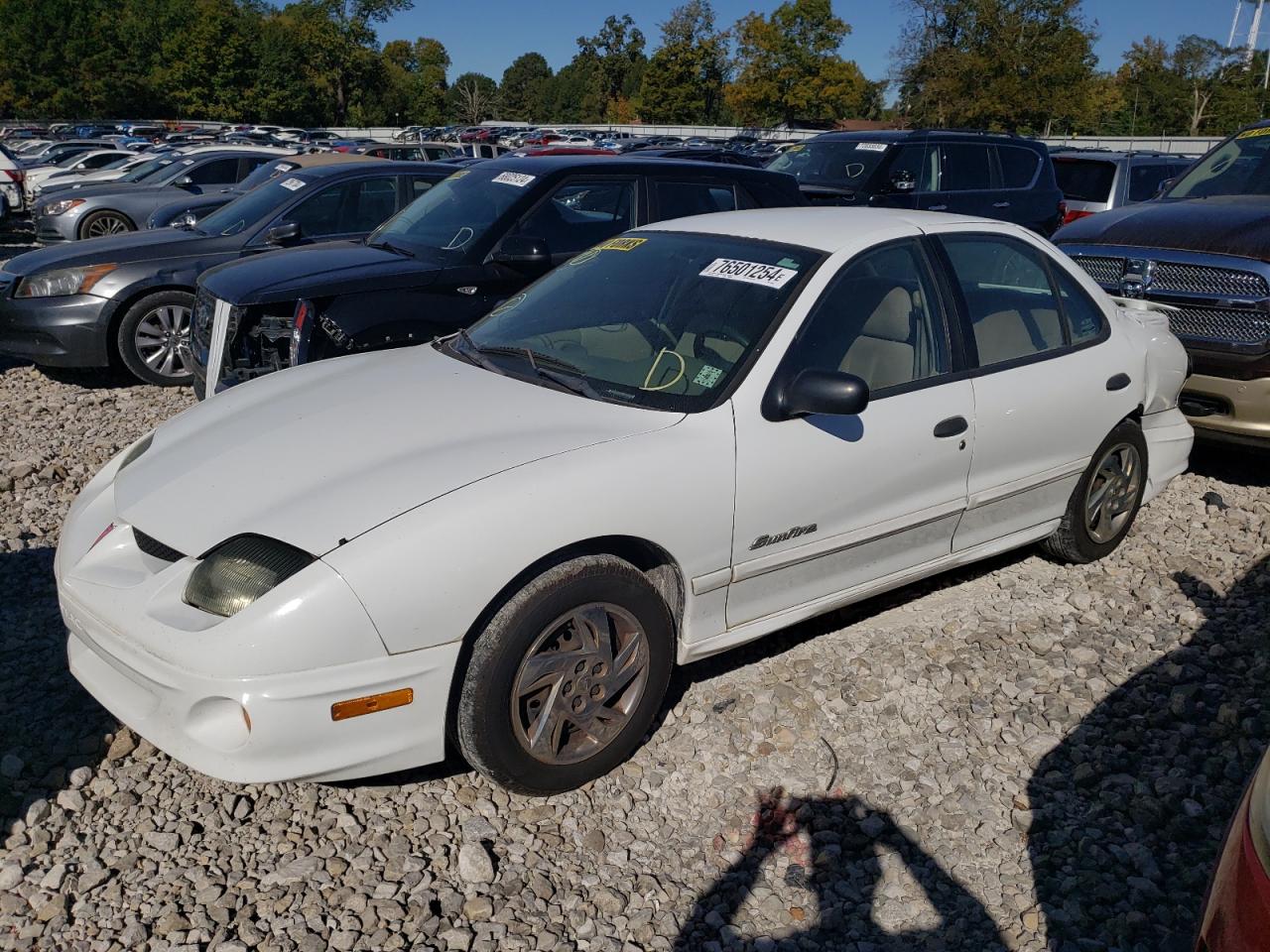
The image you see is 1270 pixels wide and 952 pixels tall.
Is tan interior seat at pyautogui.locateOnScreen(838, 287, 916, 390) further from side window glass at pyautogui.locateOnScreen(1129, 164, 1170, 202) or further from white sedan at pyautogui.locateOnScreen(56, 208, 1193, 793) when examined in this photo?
side window glass at pyautogui.locateOnScreen(1129, 164, 1170, 202)

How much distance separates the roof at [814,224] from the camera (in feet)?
13.0

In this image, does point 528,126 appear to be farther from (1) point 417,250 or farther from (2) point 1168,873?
(2) point 1168,873

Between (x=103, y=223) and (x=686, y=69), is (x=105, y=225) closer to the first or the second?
(x=103, y=223)

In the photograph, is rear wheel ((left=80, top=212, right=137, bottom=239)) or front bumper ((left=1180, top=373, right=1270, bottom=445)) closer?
front bumper ((left=1180, top=373, right=1270, bottom=445))

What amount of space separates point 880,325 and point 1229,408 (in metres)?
2.95

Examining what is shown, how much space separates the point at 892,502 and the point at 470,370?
159cm

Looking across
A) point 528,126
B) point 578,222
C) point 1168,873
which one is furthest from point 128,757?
point 528,126

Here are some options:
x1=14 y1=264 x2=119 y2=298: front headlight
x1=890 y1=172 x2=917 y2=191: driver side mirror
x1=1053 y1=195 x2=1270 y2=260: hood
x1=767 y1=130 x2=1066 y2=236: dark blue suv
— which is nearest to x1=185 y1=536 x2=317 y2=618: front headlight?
x1=1053 y1=195 x2=1270 y2=260: hood

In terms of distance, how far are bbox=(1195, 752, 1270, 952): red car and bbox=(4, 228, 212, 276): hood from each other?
780cm

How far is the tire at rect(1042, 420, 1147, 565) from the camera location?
15.6ft

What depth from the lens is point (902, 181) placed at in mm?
10406

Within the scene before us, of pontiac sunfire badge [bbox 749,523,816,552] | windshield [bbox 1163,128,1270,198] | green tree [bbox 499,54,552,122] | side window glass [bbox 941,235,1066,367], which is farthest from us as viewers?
green tree [bbox 499,54,552,122]

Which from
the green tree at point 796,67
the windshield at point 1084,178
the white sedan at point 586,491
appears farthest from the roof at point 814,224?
the green tree at point 796,67

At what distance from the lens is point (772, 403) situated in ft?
11.4
